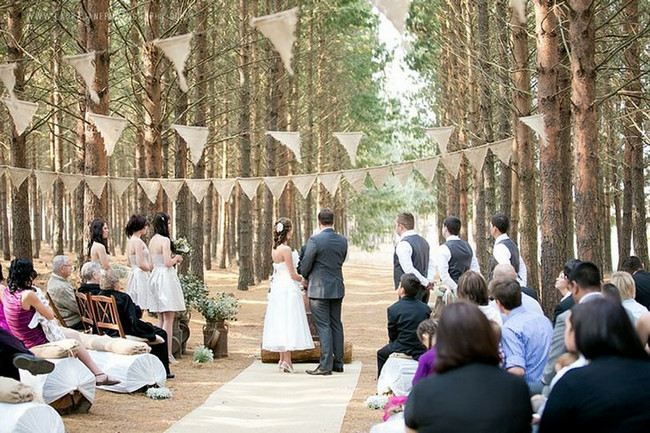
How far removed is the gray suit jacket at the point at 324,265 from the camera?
1073 centimetres

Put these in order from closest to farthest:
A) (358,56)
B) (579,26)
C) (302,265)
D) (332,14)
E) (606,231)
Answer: (579,26) < (302,265) < (332,14) < (606,231) < (358,56)

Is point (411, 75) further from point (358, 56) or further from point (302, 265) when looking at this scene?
point (302, 265)

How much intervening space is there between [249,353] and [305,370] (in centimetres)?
244

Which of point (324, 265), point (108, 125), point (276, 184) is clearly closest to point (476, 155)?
point (324, 265)

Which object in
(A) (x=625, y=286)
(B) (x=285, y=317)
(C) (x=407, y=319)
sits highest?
(A) (x=625, y=286)

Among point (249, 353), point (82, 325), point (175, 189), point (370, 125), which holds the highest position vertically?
point (370, 125)

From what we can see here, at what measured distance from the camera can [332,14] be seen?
89.2ft

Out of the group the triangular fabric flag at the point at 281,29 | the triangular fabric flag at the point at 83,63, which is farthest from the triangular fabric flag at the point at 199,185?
the triangular fabric flag at the point at 281,29

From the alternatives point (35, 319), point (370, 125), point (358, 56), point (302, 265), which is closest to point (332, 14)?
point (358, 56)

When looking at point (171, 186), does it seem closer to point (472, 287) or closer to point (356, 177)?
point (356, 177)

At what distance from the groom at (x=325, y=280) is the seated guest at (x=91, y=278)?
8.67 feet

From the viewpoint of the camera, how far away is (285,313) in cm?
1114

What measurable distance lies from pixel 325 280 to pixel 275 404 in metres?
2.30

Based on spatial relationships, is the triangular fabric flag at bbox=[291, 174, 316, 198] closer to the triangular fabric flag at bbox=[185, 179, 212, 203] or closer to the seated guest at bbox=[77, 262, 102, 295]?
the triangular fabric flag at bbox=[185, 179, 212, 203]
